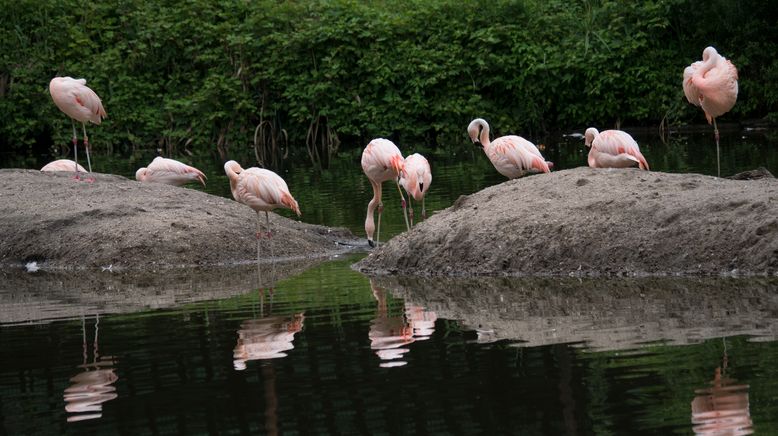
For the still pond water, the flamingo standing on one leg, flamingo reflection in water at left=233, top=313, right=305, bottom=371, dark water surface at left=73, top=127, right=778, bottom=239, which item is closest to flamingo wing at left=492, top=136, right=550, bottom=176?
dark water surface at left=73, top=127, right=778, bottom=239

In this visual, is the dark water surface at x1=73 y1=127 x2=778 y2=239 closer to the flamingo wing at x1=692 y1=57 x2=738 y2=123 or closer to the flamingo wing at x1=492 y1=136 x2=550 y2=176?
the flamingo wing at x1=492 y1=136 x2=550 y2=176

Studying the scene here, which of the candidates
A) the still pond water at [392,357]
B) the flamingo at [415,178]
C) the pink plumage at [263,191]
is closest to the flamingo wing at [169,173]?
the pink plumage at [263,191]

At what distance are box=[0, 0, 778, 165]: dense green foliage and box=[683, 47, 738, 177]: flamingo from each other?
11821 millimetres

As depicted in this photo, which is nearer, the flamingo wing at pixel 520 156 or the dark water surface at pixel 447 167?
the flamingo wing at pixel 520 156

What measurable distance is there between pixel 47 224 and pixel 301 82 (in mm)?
16005

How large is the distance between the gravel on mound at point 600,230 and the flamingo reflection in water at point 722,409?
326cm

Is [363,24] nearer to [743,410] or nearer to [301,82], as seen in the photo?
[301,82]

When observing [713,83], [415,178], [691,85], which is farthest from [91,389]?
[691,85]

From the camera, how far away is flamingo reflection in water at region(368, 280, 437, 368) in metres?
6.80

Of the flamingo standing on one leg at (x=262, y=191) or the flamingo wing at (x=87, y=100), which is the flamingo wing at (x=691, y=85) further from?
the flamingo wing at (x=87, y=100)

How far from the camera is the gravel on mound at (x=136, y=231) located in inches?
474

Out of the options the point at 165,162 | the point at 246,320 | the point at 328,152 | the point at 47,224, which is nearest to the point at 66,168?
the point at 165,162

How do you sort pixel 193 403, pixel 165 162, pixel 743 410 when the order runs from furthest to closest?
pixel 165 162, pixel 193 403, pixel 743 410

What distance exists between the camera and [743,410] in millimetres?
5047
